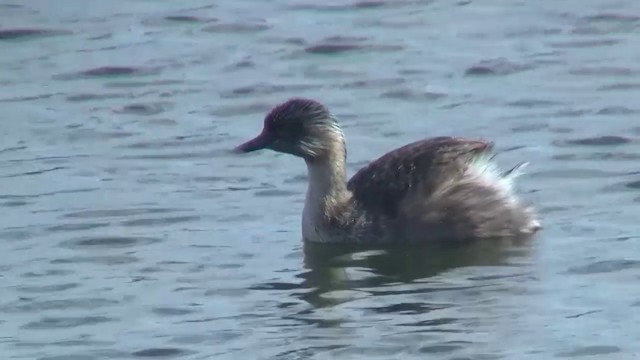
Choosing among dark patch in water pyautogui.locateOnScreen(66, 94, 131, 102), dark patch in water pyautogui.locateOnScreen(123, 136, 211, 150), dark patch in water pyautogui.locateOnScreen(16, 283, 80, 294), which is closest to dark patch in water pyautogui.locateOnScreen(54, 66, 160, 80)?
dark patch in water pyautogui.locateOnScreen(66, 94, 131, 102)

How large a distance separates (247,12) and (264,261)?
8.02 meters

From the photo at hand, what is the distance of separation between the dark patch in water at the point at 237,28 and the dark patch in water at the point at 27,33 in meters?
1.28

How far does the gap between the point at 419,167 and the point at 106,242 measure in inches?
77.9

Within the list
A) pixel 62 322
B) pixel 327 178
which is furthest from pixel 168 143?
pixel 62 322

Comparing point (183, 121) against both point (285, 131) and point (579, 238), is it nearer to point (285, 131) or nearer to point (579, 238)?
point (285, 131)

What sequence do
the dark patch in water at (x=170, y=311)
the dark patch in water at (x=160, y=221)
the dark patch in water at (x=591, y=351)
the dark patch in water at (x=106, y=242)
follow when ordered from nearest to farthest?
the dark patch in water at (x=591, y=351) < the dark patch in water at (x=170, y=311) < the dark patch in water at (x=106, y=242) < the dark patch in water at (x=160, y=221)

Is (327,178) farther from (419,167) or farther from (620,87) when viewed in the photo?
(620,87)

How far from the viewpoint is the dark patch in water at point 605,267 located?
1313cm

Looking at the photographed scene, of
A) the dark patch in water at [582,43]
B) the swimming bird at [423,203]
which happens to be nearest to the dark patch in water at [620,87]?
the dark patch in water at [582,43]

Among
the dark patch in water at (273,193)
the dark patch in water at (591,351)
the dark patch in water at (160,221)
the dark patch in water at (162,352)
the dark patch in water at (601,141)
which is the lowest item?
the dark patch in water at (591,351)

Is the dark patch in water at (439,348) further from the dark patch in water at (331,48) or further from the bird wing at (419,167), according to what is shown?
the dark patch in water at (331,48)

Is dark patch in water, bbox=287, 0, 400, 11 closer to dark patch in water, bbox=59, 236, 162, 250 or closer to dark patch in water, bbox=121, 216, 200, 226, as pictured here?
dark patch in water, bbox=121, 216, 200, 226

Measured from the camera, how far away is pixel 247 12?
21438 millimetres

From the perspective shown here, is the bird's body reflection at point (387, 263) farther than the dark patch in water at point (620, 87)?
No
